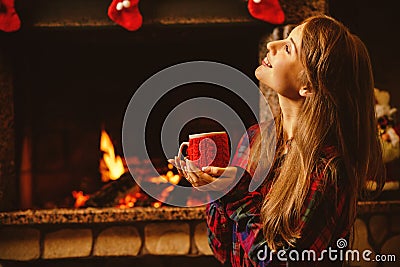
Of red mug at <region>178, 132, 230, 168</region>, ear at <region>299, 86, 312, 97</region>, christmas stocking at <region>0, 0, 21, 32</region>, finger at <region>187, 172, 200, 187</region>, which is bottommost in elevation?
finger at <region>187, 172, 200, 187</region>

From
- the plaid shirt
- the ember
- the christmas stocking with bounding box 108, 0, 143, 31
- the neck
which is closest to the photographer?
the plaid shirt

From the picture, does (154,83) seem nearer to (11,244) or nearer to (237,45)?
(237,45)

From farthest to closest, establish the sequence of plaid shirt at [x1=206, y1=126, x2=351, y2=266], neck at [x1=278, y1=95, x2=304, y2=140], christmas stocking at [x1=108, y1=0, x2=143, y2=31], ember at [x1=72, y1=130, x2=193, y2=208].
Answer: ember at [x1=72, y1=130, x2=193, y2=208] < christmas stocking at [x1=108, y1=0, x2=143, y2=31] < neck at [x1=278, y1=95, x2=304, y2=140] < plaid shirt at [x1=206, y1=126, x2=351, y2=266]

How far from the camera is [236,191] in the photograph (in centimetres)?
106

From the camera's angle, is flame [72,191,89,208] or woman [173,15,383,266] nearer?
woman [173,15,383,266]

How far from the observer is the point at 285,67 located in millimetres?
1069

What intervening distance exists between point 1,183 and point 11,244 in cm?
20

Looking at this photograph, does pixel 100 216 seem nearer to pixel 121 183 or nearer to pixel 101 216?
pixel 101 216

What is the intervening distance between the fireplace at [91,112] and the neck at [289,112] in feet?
2.34

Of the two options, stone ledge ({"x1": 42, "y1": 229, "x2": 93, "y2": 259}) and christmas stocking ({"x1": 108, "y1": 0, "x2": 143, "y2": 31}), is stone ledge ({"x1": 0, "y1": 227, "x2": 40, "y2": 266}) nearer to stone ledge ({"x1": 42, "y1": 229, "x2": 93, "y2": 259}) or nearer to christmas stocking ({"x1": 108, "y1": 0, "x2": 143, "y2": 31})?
stone ledge ({"x1": 42, "y1": 229, "x2": 93, "y2": 259})

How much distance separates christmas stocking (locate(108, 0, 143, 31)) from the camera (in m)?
1.75

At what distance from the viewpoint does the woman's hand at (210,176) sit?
3.38 ft

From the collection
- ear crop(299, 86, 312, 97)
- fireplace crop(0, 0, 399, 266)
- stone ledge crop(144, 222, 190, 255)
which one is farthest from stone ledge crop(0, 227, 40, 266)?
ear crop(299, 86, 312, 97)

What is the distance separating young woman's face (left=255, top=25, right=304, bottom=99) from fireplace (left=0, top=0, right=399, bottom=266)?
2.42 feet
